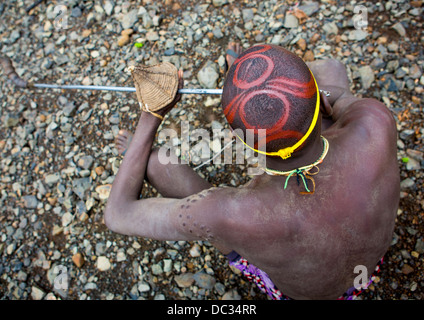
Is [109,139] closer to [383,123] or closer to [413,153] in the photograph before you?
[383,123]

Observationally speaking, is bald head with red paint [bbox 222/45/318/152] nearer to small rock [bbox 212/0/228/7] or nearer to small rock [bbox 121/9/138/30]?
small rock [bbox 212/0/228/7]

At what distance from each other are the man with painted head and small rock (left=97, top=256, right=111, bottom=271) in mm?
1109

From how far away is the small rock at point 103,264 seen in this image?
2.55 metres

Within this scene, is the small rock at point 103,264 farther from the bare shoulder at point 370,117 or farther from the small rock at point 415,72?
the small rock at point 415,72

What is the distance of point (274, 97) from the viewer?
1.12 m

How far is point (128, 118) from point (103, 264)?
3.98ft

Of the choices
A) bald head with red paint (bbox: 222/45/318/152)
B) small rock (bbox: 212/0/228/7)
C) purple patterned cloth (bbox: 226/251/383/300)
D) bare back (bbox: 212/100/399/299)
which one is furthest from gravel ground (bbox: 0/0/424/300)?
bald head with red paint (bbox: 222/45/318/152)

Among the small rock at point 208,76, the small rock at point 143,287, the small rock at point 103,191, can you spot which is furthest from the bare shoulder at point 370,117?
the small rock at point 103,191

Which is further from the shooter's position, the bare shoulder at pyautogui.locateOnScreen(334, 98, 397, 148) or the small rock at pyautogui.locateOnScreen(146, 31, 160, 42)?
the small rock at pyautogui.locateOnScreen(146, 31, 160, 42)

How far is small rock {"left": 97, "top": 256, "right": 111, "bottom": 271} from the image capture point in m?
2.55

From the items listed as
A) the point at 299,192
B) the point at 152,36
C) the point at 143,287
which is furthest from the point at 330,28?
the point at 143,287

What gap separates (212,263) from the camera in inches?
97.7

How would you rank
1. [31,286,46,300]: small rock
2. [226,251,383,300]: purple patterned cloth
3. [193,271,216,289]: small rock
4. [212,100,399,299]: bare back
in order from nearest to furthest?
[212,100,399,299]: bare back < [226,251,383,300]: purple patterned cloth < [193,271,216,289]: small rock < [31,286,46,300]: small rock

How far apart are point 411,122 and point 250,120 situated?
1.98 metres
